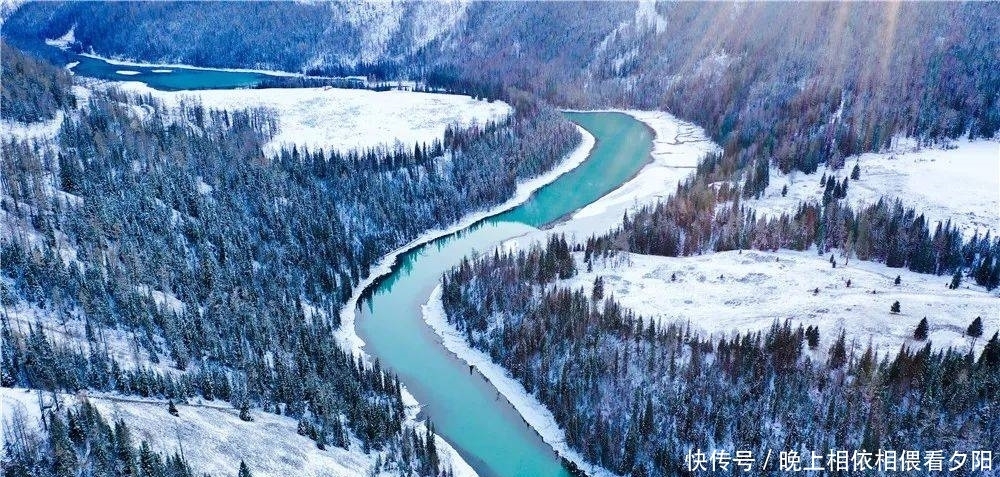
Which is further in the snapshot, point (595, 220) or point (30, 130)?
point (595, 220)

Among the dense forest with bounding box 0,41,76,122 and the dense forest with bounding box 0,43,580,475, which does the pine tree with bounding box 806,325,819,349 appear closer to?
the dense forest with bounding box 0,43,580,475

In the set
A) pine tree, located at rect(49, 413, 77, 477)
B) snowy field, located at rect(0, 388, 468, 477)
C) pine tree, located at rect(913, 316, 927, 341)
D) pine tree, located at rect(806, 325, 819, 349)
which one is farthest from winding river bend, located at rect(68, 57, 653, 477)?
pine tree, located at rect(913, 316, 927, 341)

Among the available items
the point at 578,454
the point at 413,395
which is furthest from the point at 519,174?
the point at 578,454

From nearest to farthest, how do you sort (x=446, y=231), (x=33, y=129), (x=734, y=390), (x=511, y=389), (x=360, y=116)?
(x=734, y=390)
(x=511, y=389)
(x=33, y=129)
(x=446, y=231)
(x=360, y=116)

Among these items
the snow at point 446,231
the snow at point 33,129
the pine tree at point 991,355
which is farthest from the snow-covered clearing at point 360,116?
the pine tree at point 991,355

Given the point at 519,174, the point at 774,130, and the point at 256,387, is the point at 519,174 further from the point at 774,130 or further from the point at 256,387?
the point at 256,387

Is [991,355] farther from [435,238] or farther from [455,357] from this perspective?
[435,238]

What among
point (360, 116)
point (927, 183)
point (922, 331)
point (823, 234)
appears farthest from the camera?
point (360, 116)

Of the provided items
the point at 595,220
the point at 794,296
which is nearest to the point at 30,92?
the point at 595,220

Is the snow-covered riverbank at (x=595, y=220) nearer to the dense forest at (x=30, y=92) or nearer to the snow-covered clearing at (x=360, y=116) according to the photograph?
the snow-covered clearing at (x=360, y=116)
